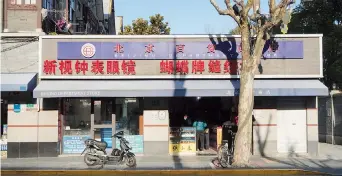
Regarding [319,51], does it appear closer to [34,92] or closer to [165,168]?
[165,168]

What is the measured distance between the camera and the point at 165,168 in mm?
13422

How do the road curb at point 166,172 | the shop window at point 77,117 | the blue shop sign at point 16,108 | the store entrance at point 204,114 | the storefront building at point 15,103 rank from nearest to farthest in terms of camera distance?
the road curb at point 166,172, the storefront building at point 15,103, the blue shop sign at point 16,108, the shop window at point 77,117, the store entrance at point 204,114

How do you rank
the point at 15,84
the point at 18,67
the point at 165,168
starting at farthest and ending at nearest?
the point at 18,67 < the point at 15,84 < the point at 165,168

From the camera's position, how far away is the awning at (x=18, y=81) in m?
14.9

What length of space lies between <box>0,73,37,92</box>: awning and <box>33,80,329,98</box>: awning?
287 mm

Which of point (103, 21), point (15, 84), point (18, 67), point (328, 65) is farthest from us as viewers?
point (103, 21)

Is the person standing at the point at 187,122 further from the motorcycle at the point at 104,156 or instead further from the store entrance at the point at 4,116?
the store entrance at the point at 4,116

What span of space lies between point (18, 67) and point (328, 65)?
65.5 ft

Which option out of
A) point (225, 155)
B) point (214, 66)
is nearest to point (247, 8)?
point (214, 66)

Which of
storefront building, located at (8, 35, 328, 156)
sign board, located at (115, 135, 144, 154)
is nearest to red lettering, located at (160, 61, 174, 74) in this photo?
storefront building, located at (8, 35, 328, 156)

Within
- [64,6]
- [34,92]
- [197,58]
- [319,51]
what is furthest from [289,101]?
[64,6]

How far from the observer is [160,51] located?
16.2 metres

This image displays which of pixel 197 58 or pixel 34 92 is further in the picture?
pixel 197 58

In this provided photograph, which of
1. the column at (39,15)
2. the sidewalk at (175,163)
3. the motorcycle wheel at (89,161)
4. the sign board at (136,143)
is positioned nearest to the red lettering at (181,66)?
the sign board at (136,143)
